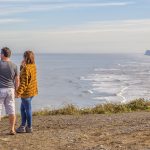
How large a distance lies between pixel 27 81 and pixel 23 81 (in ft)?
0.25

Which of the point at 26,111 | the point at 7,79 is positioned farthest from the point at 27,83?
the point at 26,111

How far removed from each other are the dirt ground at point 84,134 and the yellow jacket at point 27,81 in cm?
80

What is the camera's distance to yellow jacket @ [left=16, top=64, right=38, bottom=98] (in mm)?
10922

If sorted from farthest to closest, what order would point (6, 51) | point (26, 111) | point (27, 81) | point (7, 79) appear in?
point (26, 111), point (27, 81), point (7, 79), point (6, 51)

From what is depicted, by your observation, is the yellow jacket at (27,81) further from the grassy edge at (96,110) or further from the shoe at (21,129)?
the grassy edge at (96,110)

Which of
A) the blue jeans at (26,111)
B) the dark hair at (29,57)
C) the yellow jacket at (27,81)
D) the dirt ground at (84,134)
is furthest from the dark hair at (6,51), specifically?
the dirt ground at (84,134)

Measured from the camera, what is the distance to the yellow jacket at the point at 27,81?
10922 mm

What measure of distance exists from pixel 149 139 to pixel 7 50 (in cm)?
305

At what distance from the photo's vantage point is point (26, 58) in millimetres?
10812

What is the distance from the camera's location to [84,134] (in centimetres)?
1088

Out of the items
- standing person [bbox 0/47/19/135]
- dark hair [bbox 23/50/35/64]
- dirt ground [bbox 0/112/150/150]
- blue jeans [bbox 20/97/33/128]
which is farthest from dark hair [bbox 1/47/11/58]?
dirt ground [bbox 0/112/150/150]

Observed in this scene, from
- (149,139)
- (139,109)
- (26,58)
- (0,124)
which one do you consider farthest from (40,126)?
(139,109)

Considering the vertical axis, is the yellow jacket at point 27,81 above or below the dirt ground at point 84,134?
above

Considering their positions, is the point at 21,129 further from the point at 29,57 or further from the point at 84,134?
the point at 29,57
